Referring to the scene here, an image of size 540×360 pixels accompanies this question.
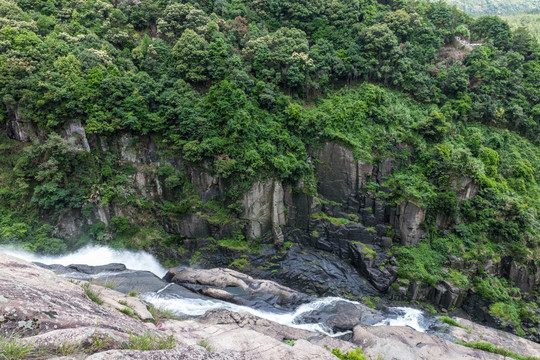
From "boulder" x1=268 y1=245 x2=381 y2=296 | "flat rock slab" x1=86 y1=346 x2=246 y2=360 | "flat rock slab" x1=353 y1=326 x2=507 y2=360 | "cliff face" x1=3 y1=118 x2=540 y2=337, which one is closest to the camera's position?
"flat rock slab" x1=86 y1=346 x2=246 y2=360

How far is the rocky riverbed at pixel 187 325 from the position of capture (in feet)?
18.7

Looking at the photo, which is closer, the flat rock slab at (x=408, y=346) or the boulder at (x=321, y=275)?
the flat rock slab at (x=408, y=346)

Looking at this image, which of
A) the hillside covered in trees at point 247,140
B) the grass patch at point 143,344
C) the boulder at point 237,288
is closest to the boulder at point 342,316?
the boulder at point 237,288

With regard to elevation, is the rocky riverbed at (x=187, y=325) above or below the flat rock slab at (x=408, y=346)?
above

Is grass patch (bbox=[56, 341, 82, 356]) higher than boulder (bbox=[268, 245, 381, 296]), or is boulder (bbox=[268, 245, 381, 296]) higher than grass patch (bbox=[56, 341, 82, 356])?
grass patch (bbox=[56, 341, 82, 356])

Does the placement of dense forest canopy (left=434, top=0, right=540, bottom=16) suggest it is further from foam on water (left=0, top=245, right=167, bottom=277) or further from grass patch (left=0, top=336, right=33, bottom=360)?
grass patch (left=0, top=336, right=33, bottom=360)

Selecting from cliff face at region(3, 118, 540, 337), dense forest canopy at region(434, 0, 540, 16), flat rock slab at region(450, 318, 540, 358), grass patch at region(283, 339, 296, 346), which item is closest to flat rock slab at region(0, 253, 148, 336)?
grass patch at region(283, 339, 296, 346)

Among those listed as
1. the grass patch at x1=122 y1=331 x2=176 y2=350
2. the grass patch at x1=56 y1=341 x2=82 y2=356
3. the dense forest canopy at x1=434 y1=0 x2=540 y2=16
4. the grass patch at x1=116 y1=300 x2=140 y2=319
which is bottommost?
the grass patch at x1=116 y1=300 x2=140 y2=319

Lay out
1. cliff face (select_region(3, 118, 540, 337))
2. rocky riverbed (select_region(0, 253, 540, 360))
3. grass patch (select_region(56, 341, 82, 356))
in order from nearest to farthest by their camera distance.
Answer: grass patch (select_region(56, 341, 82, 356)), rocky riverbed (select_region(0, 253, 540, 360)), cliff face (select_region(3, 118, 540, 337))

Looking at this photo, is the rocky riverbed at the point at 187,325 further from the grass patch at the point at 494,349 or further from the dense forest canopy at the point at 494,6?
the dense forest canopy at the point at 494,6

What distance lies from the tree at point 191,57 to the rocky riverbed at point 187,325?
647 inches

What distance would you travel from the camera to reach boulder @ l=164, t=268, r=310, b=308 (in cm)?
1744

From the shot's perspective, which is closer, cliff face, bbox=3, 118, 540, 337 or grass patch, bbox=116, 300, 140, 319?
grass patch, bbox=116, 300, 140, 319

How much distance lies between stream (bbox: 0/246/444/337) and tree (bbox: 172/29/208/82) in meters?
15.7
